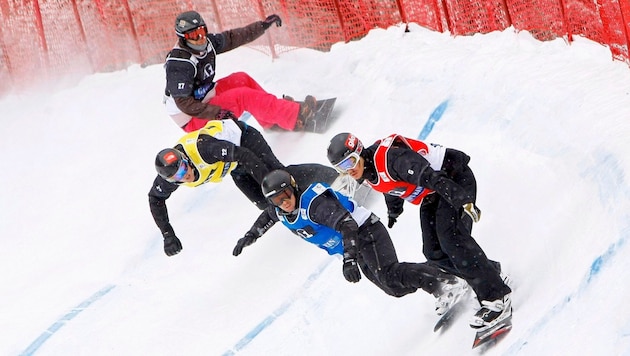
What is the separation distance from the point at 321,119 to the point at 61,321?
3159 mm

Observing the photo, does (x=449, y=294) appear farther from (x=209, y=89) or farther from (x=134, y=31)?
(x=134, y=31)

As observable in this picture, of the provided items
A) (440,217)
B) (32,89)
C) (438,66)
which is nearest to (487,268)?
(440,217)

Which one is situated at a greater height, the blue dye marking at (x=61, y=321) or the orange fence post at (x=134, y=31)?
the orange fence post at (x=134, y=31)

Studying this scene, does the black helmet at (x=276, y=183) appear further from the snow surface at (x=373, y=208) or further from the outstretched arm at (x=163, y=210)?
the outstretched arm at (x=163, y=210)

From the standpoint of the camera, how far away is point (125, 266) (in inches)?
326

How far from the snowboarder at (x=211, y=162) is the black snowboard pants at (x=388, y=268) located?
1.26 metres

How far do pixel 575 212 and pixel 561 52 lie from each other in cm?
214

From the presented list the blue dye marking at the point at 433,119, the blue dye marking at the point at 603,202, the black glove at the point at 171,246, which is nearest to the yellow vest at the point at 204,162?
the black glove at the point at 171,246

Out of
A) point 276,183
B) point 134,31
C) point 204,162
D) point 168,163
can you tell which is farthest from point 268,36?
point 276,183

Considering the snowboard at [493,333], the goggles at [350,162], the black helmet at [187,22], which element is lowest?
the snowboard at [493,333]

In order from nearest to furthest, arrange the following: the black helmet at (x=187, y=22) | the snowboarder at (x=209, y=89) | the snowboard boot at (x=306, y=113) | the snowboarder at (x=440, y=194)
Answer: the snowboarder at (x=440, y=194)
the black helmet at (x=187, y=22)
the snowboarder at (x=209, y=89)
the snowboard boot at (x=306, y=113)

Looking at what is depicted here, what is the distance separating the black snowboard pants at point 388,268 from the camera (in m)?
5.23

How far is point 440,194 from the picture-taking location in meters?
4.89

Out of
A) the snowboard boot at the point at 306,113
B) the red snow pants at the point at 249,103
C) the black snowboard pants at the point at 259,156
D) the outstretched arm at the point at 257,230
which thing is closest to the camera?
the outstretched arm at the point at 257,230
